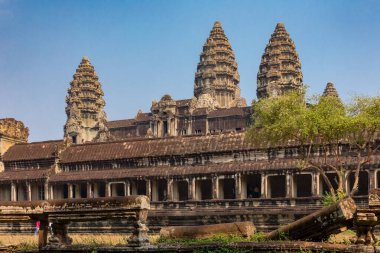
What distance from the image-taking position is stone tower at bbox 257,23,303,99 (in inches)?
3029

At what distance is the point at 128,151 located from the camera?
44531mm

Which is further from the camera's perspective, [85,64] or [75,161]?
[85,64]

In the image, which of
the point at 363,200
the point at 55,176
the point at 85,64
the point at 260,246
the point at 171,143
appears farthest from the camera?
the point at 85,64

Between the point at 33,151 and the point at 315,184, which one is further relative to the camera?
the point at 33,151

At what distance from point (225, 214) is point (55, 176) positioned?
57.0 feet

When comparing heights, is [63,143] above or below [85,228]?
above

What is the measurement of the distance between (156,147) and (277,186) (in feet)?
30.6

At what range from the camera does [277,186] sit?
40969mm

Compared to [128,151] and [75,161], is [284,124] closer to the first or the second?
[128,151]

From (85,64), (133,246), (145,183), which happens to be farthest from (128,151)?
(85,64)

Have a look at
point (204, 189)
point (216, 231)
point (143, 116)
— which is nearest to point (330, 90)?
point (143, 116)

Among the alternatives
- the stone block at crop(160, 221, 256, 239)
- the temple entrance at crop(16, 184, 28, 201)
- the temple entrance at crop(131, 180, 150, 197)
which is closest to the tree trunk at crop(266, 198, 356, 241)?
the stone block at crop(160, 221, 256, 239)

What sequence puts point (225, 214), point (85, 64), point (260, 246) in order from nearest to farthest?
point (260, 246) < point (225, 214) < point (85, 64)

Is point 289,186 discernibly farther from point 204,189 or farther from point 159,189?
point 159,189
